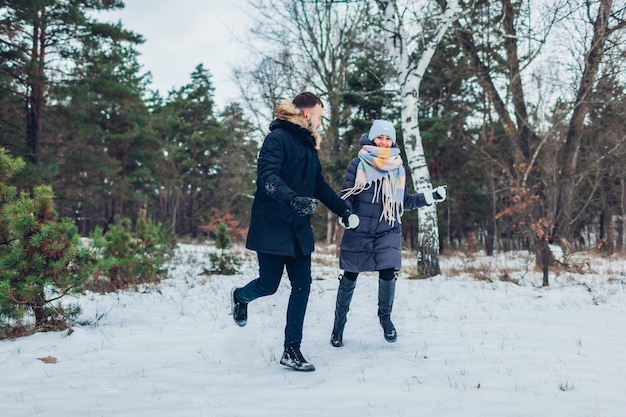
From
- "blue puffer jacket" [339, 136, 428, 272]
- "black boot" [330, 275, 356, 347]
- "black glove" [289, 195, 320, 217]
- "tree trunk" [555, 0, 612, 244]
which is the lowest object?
"black boot" [330, 275, 356, 347]

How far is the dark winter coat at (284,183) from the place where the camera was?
10.2 feet

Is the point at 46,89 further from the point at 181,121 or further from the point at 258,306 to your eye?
the point at 181,121

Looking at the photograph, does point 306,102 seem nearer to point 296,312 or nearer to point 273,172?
point 273,172

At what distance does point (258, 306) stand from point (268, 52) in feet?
48.5

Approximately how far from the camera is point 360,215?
3.90 m

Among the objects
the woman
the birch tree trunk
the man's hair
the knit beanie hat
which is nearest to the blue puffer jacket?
the woman

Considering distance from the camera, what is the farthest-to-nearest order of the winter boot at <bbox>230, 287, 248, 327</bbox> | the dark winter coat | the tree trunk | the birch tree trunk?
the tree trunk → the birch tree trunk → the winter boot at <bbox>230, 287, 248, 327</bbox> → the dark winter coat

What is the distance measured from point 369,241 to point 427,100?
→ 17.0 meters

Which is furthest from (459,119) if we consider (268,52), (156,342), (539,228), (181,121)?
(181,121)

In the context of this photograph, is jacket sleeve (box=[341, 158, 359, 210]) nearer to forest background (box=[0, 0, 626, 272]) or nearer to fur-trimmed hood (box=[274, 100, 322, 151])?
fur-trimmed hood (box=[274, 100, 322, 151])

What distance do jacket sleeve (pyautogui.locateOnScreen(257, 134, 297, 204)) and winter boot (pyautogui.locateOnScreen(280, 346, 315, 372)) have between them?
3.70 ft

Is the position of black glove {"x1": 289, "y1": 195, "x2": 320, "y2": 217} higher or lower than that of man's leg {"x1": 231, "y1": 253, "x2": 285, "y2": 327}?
higher

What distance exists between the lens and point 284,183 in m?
3.12

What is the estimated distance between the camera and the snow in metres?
2.45
